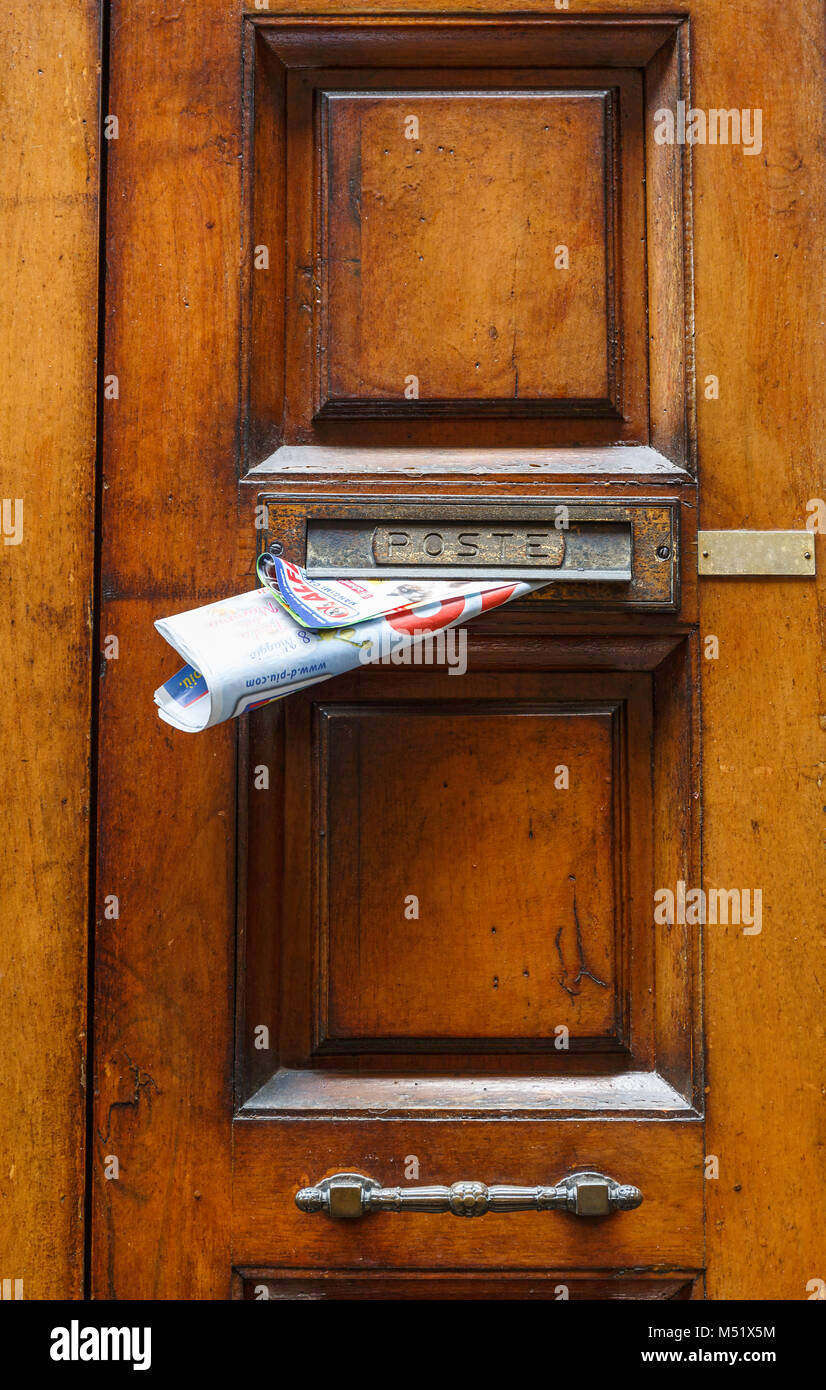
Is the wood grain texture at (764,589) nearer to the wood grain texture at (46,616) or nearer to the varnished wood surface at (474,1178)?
the varnished wood surface at (474,1178)

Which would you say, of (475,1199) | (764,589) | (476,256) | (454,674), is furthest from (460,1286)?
(476,256)

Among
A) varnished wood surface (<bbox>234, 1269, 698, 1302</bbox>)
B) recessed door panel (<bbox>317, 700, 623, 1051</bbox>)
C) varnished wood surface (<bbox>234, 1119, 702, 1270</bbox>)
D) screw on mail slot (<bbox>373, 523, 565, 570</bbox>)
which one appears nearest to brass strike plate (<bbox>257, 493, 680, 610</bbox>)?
screw on mail slot (<bbox>373, 523, 565, 570</bbox>)

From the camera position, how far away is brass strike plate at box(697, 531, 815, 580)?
760mm

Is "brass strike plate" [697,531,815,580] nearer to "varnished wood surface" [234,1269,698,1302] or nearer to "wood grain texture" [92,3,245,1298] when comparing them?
"wood grain texture" [92,3,245,1298]

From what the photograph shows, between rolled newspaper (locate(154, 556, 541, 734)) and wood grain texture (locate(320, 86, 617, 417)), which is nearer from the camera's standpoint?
rolled newspaper (locate(154, 556, 541, 734))

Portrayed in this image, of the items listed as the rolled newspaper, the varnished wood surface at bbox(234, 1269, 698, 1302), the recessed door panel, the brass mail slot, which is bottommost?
the varnished wood surface at bbox(234, 1269, 698, 1302)

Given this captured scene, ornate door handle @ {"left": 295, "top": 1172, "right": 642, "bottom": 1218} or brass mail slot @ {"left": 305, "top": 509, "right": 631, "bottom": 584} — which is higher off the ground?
brass mail slot @ {"left": 305, "top": 509, "right": 631, "bottom": 584}

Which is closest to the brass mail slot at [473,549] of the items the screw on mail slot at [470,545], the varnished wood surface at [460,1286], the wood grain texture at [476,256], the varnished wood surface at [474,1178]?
the screw on mail slot at [470,545]

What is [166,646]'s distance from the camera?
0.76m

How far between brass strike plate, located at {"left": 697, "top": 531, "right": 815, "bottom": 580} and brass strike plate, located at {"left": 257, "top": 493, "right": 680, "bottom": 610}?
0.12 feet

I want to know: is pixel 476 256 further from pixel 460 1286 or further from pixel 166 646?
pixel 460 1286

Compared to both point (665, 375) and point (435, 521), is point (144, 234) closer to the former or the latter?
point (435, 521)
